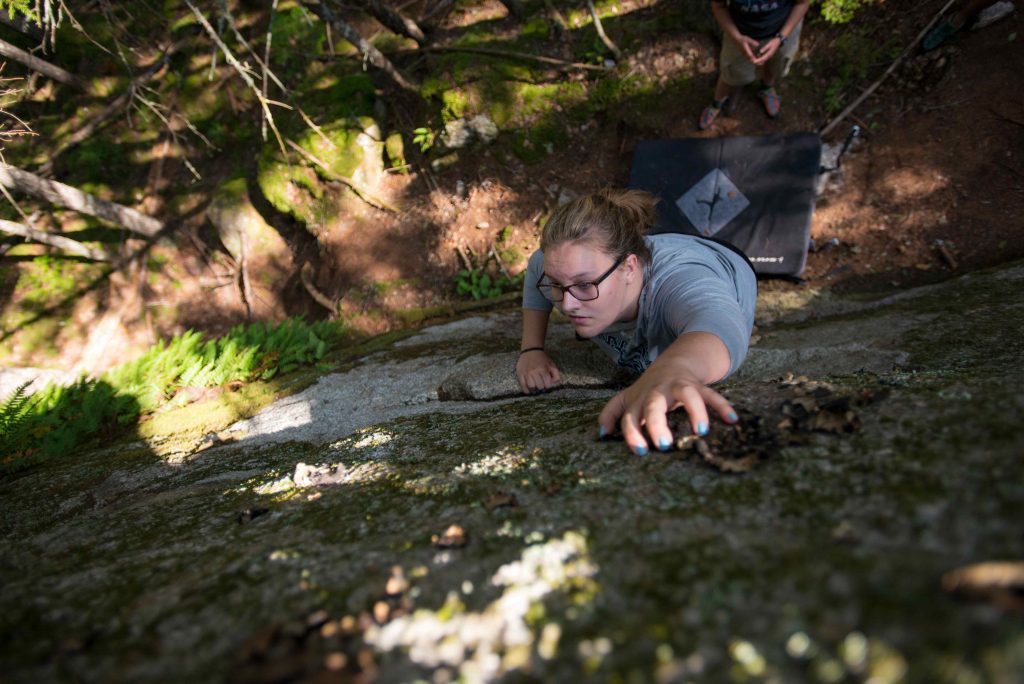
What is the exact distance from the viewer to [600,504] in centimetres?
160

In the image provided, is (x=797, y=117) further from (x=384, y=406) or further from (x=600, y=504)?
(x=600, y=504)

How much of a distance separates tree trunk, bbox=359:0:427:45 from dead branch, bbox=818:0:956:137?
278 inches

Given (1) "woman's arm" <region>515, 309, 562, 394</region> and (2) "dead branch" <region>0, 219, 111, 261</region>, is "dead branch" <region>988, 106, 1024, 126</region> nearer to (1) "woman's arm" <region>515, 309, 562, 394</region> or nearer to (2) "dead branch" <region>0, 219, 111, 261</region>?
(1) "woman's arm" <region>515, 309, 562, 394</region>

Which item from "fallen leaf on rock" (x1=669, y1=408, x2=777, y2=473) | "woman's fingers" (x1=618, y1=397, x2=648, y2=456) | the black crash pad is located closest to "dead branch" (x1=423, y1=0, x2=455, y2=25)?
the black crash pad

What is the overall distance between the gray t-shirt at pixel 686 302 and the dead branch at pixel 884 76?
576cm

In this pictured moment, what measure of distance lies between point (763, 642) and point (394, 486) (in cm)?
152

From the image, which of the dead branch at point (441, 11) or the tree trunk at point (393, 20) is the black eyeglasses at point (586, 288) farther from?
the dead branch at point (441, 11)

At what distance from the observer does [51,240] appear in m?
9.46

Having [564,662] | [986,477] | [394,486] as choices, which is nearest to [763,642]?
[564,662]

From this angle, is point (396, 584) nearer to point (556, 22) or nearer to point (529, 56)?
point (529, 56)

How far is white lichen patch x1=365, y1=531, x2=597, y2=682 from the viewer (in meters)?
1.09

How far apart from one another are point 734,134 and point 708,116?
52 cm

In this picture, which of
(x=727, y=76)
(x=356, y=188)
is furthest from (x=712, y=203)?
(x=356, y=188)

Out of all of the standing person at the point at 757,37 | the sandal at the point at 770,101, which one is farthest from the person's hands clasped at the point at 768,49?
the sandal at the point at 770,101
